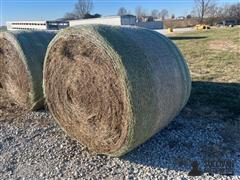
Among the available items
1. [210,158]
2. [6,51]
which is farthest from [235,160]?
[6,51]

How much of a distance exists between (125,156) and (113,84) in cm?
108

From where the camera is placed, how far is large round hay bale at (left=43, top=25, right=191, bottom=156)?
4.10 metres

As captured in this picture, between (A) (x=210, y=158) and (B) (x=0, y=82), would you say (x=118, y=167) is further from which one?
(B) (x=0, y=82)

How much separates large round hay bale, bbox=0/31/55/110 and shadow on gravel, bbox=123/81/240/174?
258 centimetres

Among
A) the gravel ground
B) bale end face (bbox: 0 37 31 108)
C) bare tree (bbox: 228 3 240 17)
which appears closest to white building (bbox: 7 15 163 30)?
bare tree (bbox: 228 3 240 17)

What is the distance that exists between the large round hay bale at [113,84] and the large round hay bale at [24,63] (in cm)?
109

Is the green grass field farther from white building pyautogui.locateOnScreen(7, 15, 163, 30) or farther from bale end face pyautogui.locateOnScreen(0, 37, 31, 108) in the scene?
white building pyautogui.locateOnScreen(7, 15, 163, 30)

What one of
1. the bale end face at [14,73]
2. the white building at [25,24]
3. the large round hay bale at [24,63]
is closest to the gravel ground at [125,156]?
the large round hay bale at [24,63]

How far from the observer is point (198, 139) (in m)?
5.16

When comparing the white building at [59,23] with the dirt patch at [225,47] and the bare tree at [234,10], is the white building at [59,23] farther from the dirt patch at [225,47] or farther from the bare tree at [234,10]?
the bare tree at [234,10]

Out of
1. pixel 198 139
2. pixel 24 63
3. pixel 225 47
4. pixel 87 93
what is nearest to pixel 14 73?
pixel 24 63

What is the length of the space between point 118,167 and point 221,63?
7913 millimetres

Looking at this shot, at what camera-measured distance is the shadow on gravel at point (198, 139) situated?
461 centimetres

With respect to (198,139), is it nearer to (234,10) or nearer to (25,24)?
(25,24)
